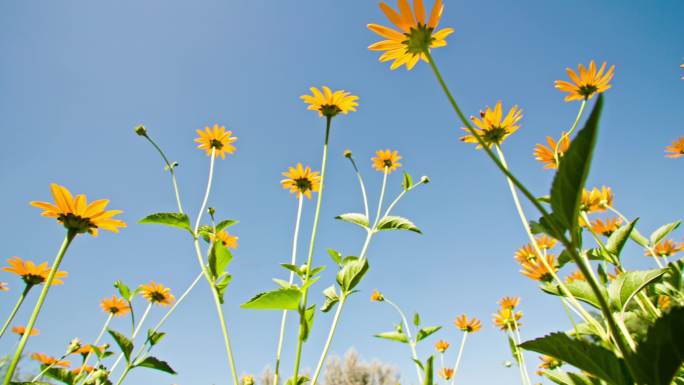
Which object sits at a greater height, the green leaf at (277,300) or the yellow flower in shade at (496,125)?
the yellow flower in shade at (496,125)

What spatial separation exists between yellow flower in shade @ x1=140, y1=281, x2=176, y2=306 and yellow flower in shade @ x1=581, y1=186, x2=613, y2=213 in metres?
3.75

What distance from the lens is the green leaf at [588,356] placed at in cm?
75

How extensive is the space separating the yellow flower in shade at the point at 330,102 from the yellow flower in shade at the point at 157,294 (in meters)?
2.53

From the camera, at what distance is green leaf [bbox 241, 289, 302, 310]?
1.19 m

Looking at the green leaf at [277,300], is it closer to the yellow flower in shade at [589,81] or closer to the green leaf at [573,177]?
the green leaf at [573,177]

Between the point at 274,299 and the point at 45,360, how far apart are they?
12.0 feet

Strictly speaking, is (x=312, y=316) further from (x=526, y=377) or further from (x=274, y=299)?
(x=526, y=377)

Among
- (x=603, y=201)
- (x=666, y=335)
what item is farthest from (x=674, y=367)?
(x=603, y=201)

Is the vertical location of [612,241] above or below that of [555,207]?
above

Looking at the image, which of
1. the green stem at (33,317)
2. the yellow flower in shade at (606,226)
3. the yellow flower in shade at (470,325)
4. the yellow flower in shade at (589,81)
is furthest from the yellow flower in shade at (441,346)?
the green stem at (33,317)

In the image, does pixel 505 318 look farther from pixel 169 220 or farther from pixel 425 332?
pixel 169 220

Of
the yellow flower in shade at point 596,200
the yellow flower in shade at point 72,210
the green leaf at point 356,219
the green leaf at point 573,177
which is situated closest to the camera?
the green leaf at point 573,177

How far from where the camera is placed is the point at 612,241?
1.70 metres

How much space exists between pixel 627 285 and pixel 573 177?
33.8 inches
